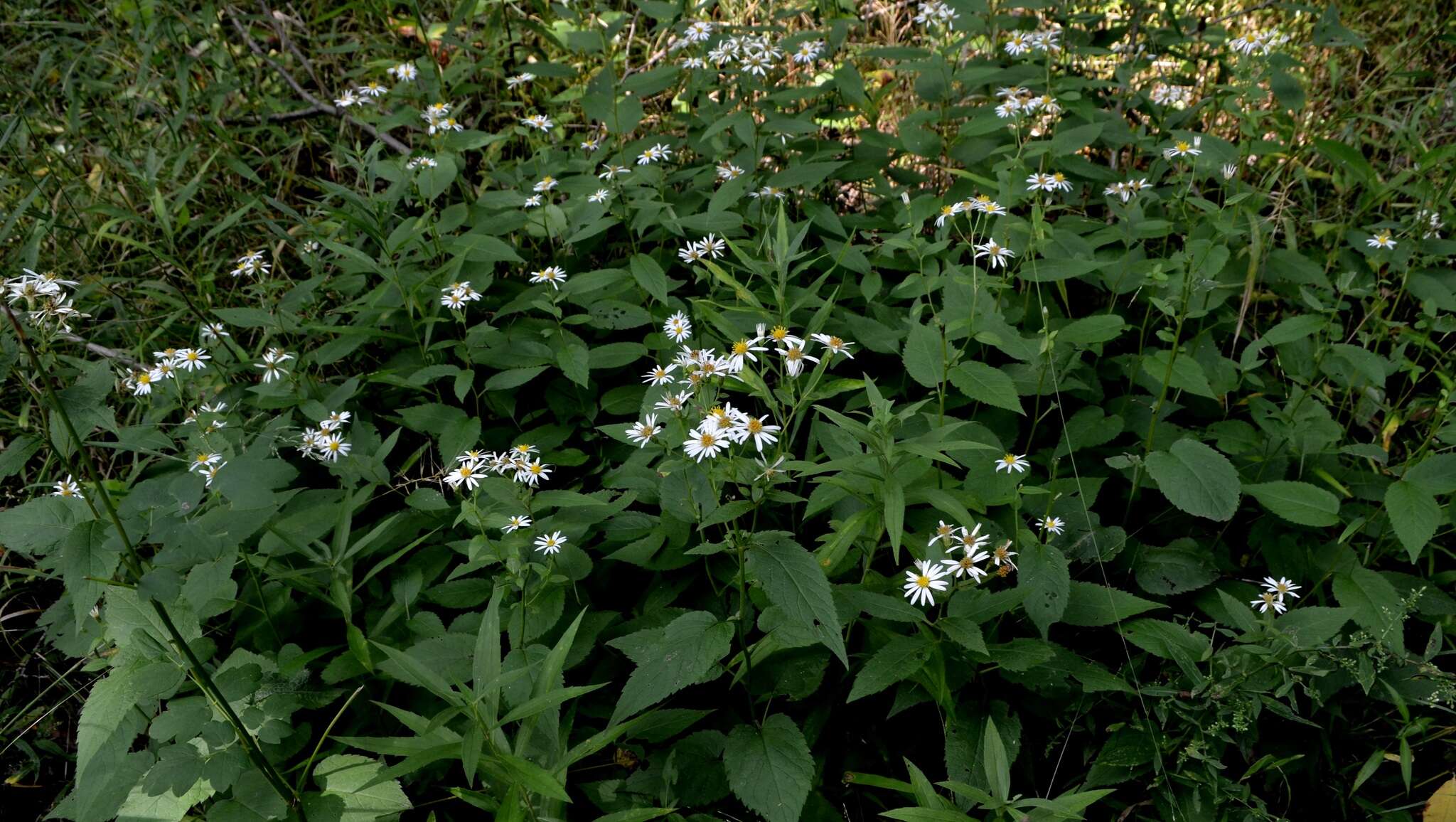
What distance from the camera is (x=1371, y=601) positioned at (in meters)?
1.90

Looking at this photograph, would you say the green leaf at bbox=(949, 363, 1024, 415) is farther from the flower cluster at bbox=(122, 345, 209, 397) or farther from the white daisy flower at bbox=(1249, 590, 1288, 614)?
the flower cluster at bbox=(122, 345, 209, 397)

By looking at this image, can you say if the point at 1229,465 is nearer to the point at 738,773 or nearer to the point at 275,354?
the point at 738,773

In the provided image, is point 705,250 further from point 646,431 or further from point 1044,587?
point 1044,587

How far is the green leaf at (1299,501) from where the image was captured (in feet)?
6.29

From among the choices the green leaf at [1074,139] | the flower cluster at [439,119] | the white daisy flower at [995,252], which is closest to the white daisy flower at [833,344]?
the white daisy flower at [995,252]

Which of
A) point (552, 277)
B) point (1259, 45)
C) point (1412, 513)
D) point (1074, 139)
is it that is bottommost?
point (552, 277)

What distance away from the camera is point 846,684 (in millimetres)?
1936

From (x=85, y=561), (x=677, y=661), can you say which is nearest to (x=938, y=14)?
(x=677, y=661)

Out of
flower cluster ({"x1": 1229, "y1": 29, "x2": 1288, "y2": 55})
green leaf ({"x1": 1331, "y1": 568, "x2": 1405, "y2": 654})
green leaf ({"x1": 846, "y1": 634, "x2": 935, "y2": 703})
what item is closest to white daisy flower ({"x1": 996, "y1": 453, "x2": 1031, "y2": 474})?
green leaf ({"x1": 846, "y1": 634, "x2": 935, "y2": 703})

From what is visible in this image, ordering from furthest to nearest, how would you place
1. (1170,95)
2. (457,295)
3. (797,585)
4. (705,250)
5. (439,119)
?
(1170,95)
(439,119)
(705,250)
(457,295)
(797,585)

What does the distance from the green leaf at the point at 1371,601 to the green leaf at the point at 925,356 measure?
96cm

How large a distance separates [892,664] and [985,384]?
72 centimetres

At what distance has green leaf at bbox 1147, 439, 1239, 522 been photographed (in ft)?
6.07

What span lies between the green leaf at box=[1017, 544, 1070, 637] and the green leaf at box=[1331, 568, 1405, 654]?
0.62 meters
